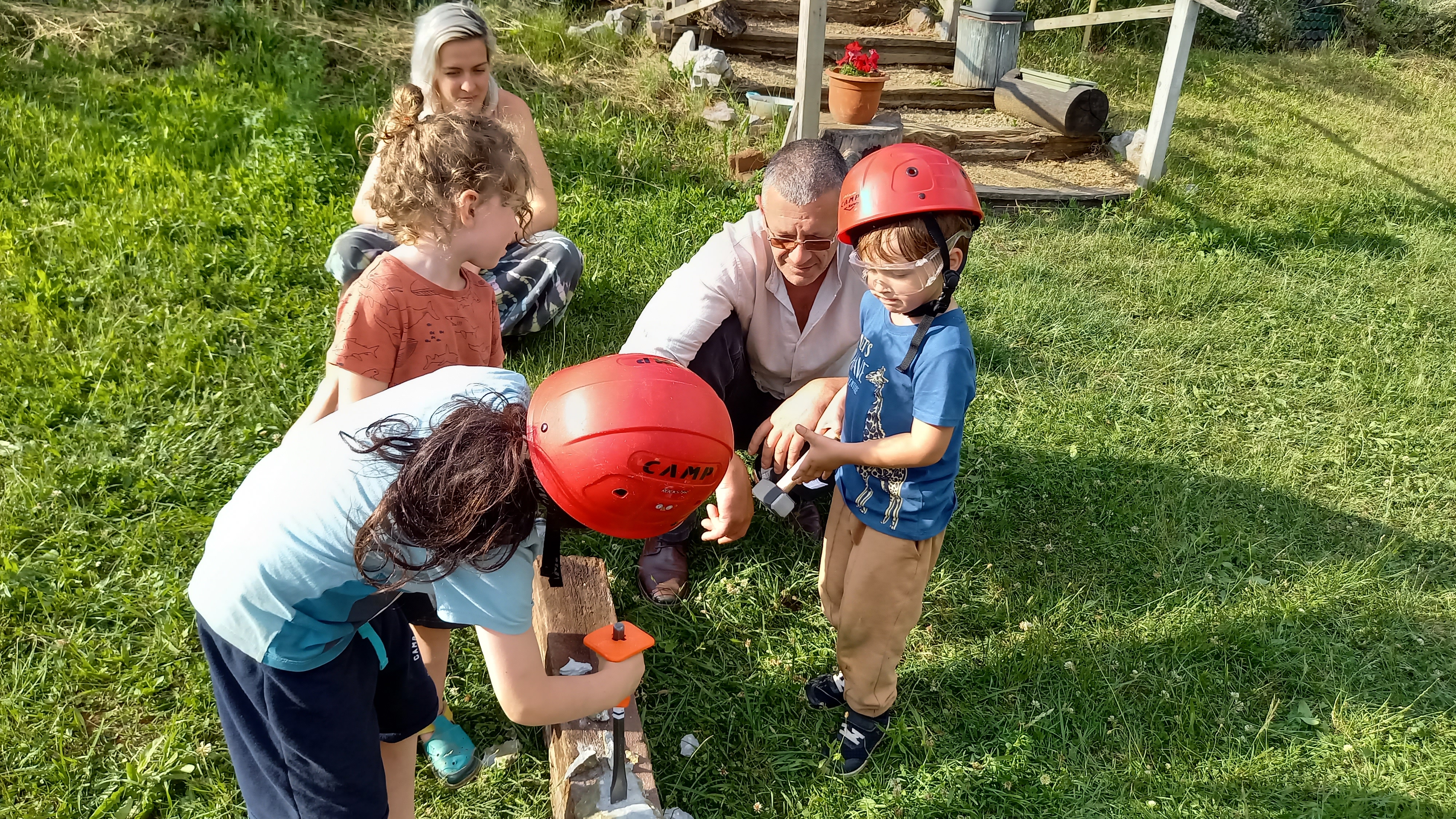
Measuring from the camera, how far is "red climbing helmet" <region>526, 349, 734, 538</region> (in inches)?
60.6

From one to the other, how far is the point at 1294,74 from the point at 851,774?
34.6 feet

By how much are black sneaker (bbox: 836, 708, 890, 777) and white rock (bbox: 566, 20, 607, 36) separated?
6340 mm

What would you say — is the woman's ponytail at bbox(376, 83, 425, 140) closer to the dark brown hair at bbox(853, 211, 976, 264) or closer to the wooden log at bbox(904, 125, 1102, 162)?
the dark brown hair at bbox(853, 211, 976, 264)

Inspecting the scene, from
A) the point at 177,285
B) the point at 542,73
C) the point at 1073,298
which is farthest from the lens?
the point at 542,73

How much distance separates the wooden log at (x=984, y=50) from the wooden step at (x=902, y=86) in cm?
10

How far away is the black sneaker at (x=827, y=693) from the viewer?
2.92 m

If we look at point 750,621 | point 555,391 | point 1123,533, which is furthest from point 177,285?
point 1123,533

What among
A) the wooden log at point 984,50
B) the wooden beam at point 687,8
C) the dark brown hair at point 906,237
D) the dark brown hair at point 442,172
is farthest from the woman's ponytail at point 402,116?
the wooden log at point 984,50

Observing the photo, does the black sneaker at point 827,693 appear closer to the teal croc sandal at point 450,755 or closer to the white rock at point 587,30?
the teal croc sandal at point 450,755

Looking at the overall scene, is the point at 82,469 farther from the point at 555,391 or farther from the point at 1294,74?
the point at 1294,74

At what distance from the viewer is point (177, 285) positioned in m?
4.42

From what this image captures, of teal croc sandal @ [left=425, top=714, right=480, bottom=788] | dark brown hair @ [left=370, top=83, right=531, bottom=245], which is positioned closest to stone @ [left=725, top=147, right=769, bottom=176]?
dark brown hair @ [left=370, top=83, right=531, bottom=245]

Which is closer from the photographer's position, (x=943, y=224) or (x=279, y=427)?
(x=943, y=224)

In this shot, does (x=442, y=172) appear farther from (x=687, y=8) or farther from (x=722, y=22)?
(x=722, y=22)
